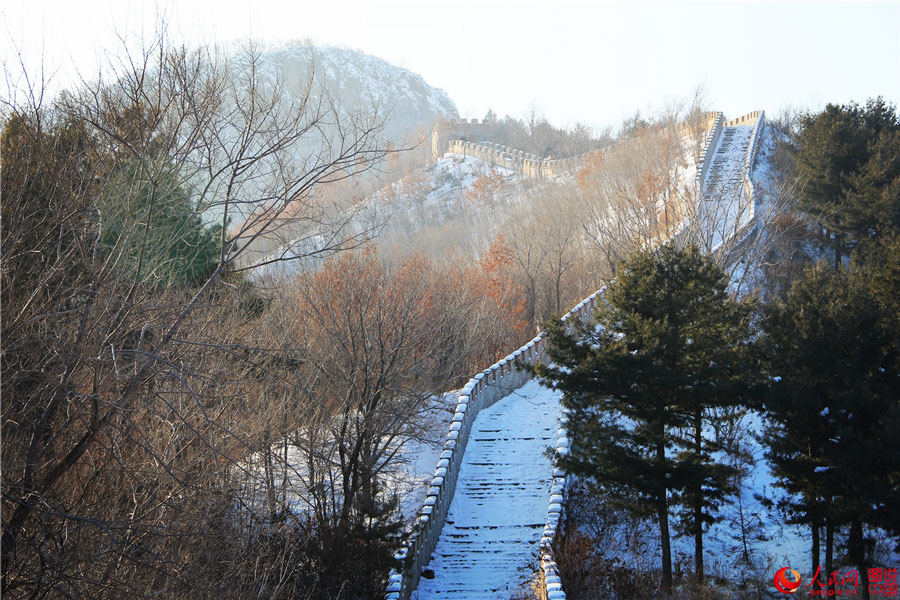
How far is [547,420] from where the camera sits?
16766mm

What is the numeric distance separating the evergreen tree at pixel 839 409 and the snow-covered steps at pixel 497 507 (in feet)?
14.3

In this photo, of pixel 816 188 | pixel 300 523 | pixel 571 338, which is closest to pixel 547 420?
pixel 571 338

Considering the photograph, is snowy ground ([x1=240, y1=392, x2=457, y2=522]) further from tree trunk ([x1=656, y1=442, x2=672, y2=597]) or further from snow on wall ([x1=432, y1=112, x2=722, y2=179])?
snow on wall ([x1=432, y1=112, x2=722, y2=179])

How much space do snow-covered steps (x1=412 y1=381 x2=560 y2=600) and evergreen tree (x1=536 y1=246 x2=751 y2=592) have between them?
1.25 meters

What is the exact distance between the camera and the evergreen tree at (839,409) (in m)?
12.3

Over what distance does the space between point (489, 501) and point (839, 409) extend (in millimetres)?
6167

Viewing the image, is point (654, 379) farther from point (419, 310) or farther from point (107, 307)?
point (107, 307)

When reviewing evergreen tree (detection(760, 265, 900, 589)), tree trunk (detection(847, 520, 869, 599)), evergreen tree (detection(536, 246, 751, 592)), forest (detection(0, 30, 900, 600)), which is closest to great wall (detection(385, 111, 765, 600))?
forest (detection(0, 30, 900, 600))

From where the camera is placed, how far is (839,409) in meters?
13.0

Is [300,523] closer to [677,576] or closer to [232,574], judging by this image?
[232,574]

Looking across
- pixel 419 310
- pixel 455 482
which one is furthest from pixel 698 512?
pixel 419 310

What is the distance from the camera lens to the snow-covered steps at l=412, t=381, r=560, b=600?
38.9 feet

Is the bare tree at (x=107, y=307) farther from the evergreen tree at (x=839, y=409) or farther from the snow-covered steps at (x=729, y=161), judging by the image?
the snow-covered steps at (x=729, y=161)

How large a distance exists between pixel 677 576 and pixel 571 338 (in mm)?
4851
